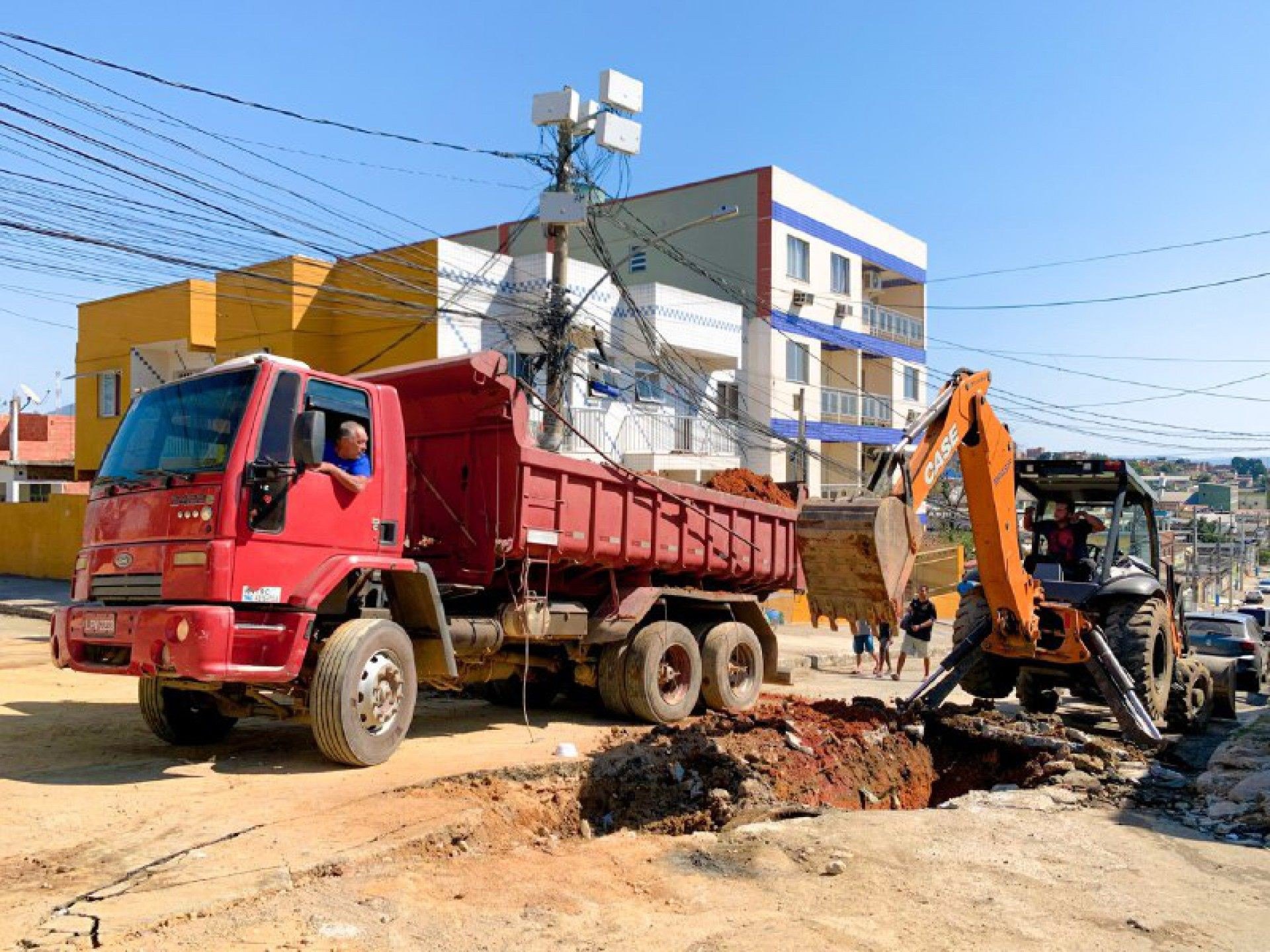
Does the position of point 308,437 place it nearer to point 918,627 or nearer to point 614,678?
point 614,678

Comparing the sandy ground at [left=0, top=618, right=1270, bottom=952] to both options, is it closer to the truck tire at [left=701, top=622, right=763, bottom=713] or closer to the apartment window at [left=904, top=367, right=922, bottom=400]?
the truck tire at [left=701, top=622, right=763, bottom=713]

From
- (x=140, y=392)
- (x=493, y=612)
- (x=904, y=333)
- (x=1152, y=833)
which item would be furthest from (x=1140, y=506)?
(x=904, y=333)

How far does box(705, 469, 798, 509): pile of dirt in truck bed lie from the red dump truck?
258 cm

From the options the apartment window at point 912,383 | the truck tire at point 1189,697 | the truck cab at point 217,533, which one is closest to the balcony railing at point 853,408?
the apartment window at point 912,383

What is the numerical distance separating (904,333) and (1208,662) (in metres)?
26.4

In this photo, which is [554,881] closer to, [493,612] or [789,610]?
[493,612]

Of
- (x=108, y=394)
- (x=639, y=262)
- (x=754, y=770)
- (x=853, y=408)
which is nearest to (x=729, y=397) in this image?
(x=639, y=262)

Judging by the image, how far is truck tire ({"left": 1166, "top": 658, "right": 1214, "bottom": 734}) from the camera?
10.9m

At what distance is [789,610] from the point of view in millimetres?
25578

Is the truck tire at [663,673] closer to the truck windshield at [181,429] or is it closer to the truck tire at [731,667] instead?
the truck tire at [731,667]

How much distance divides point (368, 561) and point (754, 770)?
3.42 meters

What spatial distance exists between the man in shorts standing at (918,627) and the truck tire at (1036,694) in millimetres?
4824

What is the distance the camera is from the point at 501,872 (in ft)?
18.1

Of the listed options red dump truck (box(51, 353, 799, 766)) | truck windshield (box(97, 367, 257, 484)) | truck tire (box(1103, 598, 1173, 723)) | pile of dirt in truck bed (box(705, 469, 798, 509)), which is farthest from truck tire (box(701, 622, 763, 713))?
truck windshield (box(97, 367, 257, 484))
